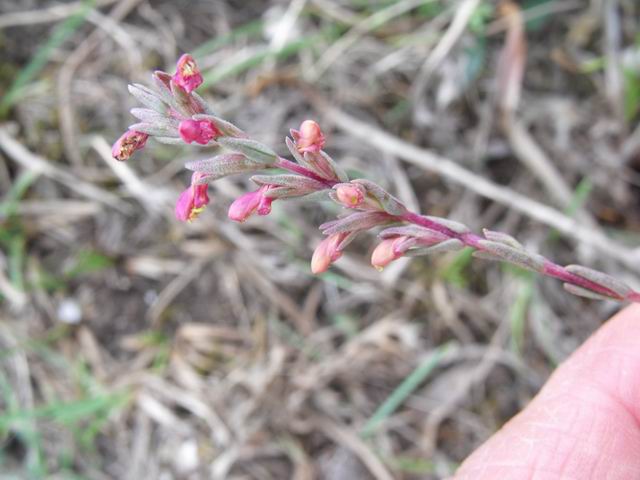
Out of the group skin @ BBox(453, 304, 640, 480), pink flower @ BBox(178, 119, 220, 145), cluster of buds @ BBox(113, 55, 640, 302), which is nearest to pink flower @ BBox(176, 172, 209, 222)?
cluster of buds @ BBox(113, 55, 640, 302)

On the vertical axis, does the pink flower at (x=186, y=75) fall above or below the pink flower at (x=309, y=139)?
above

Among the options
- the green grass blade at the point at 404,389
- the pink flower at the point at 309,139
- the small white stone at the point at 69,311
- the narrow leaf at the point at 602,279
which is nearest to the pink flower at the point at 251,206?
the pink flower at the point at 309,139

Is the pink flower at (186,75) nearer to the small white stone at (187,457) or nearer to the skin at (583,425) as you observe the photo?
the skin at (583,425)

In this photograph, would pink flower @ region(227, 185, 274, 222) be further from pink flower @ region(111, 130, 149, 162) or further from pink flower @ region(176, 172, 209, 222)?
pink flower @ region(111, 130, 149, 162)

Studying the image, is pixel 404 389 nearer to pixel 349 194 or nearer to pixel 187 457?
pixel 187 457

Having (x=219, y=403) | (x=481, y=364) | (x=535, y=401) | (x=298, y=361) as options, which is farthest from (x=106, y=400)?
(x=535, y=401)

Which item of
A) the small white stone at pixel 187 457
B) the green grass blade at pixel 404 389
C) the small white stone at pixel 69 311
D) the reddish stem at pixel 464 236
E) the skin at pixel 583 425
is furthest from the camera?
the small white stone at pixel 69 311

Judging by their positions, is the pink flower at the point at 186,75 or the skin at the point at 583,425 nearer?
the pink flower at the point at 186,75

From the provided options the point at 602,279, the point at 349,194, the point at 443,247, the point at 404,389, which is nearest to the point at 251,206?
the point at 349,194
